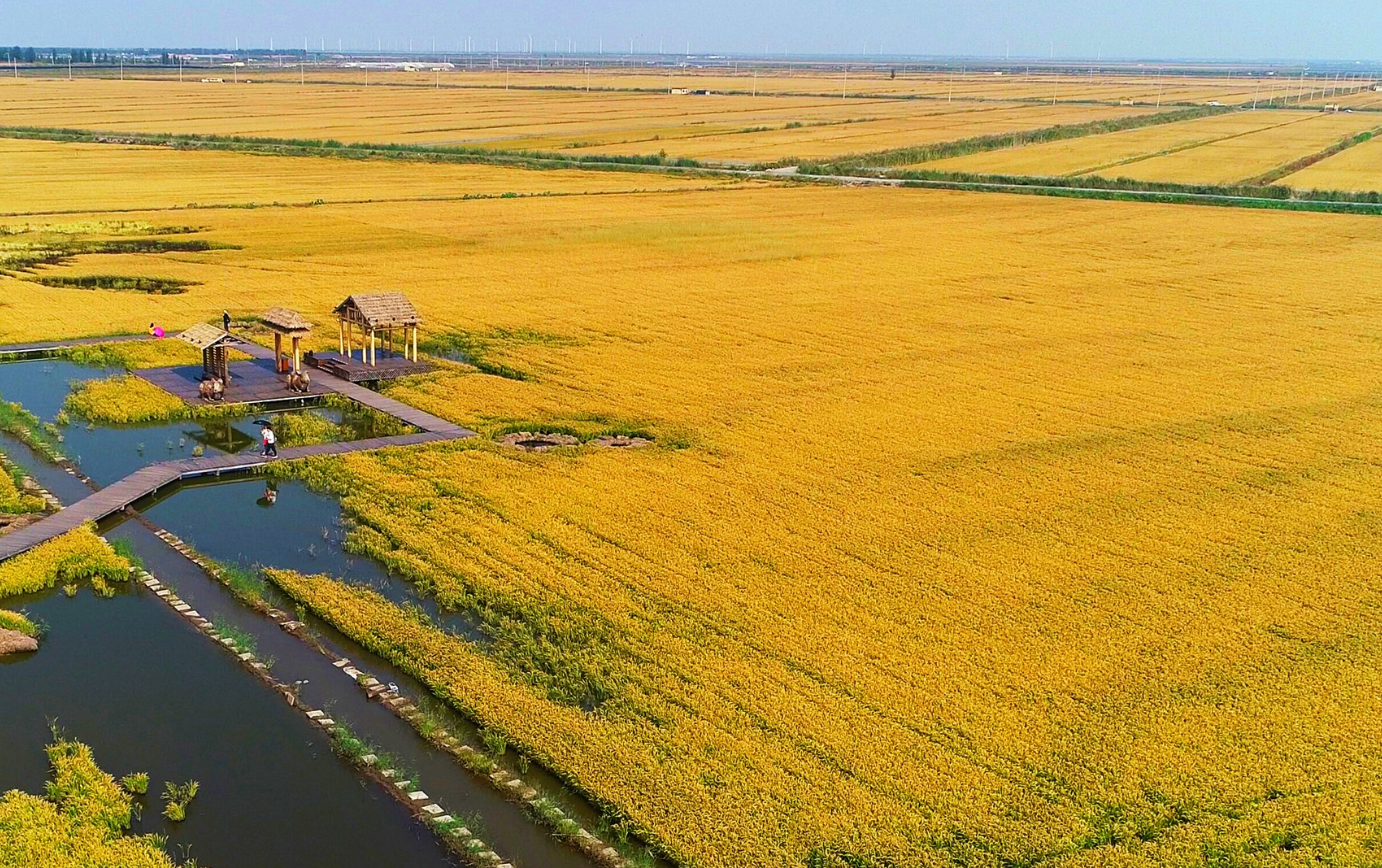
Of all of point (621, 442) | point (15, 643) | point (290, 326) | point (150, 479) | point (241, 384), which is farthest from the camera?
point (241, 384)

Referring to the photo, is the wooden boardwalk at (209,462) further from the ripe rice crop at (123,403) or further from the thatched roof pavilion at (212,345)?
the thatched roof pavilion at (212,345)

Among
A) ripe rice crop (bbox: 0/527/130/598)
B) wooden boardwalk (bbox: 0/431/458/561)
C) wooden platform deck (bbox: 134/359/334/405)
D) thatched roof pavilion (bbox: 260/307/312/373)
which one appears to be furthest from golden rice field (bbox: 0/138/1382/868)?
ripe rice crop (bbox: 0/527/130/598)

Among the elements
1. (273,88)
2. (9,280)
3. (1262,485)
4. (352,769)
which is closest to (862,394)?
(1262,485)

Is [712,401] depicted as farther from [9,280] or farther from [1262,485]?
[9,280]

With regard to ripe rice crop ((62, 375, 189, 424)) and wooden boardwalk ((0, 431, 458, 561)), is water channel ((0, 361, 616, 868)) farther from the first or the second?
ripe rice crop ((62, 375, 189, 424))

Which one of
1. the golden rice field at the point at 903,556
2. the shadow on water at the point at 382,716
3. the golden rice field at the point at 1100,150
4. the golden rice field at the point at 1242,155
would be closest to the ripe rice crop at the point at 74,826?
the shadow on water at the point at 382,716

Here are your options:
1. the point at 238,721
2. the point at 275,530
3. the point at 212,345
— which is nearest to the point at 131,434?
the point at 212,345

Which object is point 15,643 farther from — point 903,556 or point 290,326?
point 290,326
